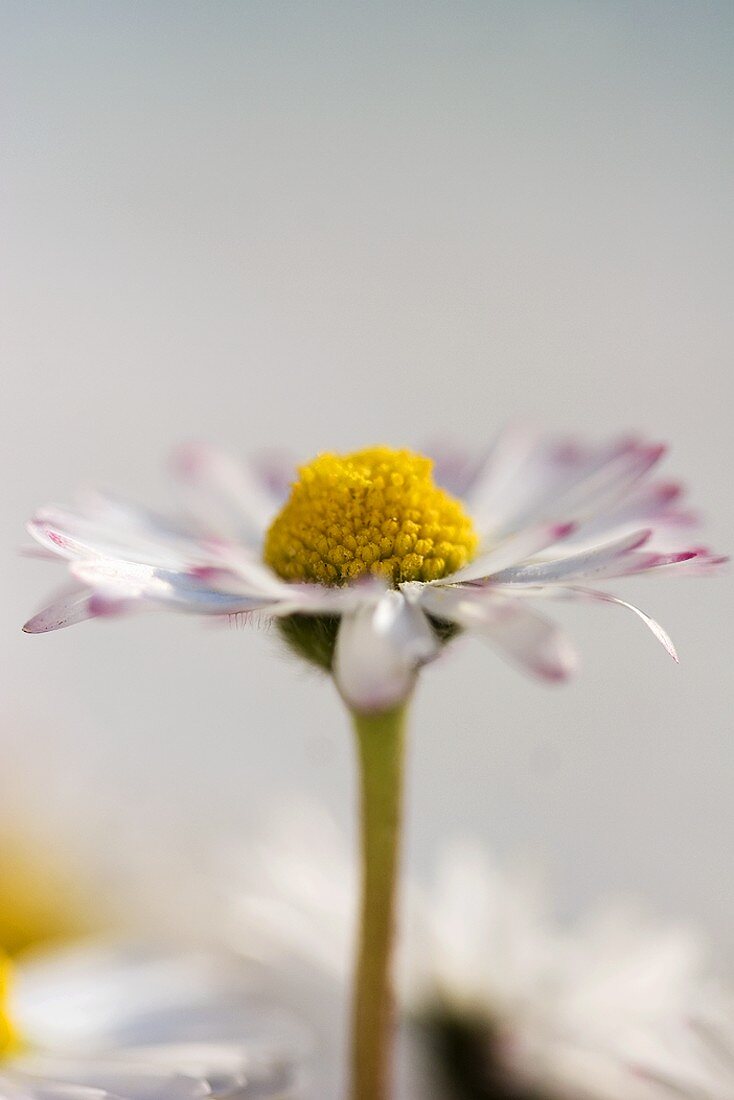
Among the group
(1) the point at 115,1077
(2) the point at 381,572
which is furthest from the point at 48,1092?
(2) the point at 381,572

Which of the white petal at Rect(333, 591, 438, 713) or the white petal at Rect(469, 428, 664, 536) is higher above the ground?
the white petal at Rect(469, 428, 664, 536)

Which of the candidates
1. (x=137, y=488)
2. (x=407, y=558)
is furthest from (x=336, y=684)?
(x=137, y=488)

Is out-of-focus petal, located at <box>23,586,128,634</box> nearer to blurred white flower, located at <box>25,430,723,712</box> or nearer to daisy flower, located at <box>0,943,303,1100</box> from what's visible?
blurred white flower, located at <box>25,430,723,712</box>

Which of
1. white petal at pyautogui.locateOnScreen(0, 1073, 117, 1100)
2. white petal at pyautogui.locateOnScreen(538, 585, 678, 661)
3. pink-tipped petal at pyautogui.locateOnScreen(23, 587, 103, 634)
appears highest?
pink-tipped petal at pyautogui.locateOnScreen(23, 587, 103, 634)

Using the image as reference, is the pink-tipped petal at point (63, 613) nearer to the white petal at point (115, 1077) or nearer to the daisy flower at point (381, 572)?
the daisy flower at point (381, 572)

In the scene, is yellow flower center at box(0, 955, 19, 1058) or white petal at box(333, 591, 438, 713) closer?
white petal at box(333, 591, 438, 713)

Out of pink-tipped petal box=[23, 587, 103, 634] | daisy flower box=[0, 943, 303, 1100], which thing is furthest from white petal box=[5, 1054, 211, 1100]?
pink-tipped petal box=[23, 587, 103, 634]

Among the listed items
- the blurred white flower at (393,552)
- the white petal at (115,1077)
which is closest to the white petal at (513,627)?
the blurred white flower at (393,552)

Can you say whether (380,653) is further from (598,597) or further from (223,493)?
(223,493)
